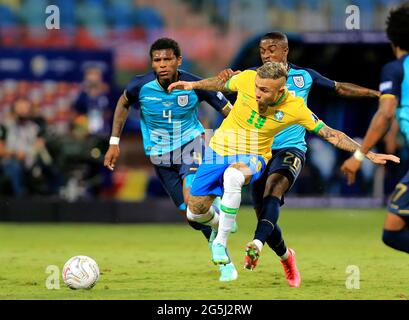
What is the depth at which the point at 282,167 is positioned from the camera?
29.5ft

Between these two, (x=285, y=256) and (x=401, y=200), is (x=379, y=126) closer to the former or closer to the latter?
(x=401, y=200)

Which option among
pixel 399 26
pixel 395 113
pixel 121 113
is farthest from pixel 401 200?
pixel 121 113

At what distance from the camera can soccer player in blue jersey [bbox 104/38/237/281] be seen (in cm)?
1009

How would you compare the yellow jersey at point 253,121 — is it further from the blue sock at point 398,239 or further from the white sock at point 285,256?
the blue sock at point 398,239

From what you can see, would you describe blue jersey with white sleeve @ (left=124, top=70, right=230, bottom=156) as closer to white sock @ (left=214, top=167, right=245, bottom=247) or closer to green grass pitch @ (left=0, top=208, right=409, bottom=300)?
green grass pitch @ (left=0, top=208, right=409, bottom=300)

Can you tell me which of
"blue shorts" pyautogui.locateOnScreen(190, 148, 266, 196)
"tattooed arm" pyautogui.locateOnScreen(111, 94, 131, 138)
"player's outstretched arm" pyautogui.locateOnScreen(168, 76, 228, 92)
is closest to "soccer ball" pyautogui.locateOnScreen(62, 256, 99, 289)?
"blue shorts" pyautogui.locateOnScreen(190, 148, 266, 196)

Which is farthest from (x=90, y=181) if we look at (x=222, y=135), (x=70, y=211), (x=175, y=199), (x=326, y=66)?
(x=222, y=135)

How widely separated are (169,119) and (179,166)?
491mm

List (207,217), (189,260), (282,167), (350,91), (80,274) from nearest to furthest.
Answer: (80,274) → (282,167) → (207,217) → (350,91) → (189,260)

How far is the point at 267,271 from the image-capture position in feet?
33.5

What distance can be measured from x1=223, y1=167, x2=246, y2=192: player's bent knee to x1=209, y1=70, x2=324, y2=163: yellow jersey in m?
0.25

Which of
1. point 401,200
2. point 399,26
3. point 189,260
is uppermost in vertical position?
point 399,26

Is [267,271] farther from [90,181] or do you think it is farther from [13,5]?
[13,5]

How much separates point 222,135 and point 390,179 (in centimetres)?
1249
